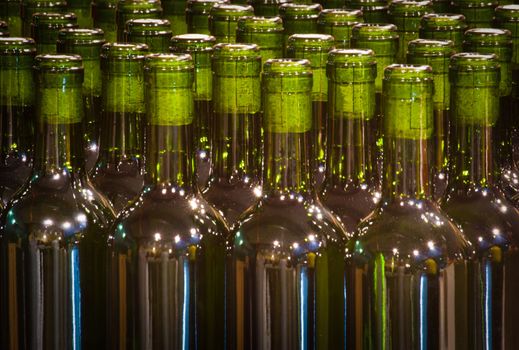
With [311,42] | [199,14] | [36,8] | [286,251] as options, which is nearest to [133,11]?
[199,14]

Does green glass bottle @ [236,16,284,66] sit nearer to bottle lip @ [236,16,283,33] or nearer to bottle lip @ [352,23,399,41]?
bottle lip @ [236,16,283,33]

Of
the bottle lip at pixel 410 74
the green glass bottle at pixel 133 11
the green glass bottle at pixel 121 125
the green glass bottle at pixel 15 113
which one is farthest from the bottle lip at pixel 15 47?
the bottle lip at pixel 410 74

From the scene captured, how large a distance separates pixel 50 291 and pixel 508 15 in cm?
79

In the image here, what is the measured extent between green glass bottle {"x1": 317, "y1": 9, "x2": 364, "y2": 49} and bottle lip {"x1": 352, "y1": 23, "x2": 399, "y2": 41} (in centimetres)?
10

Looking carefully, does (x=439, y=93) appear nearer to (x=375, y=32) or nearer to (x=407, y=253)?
(x=375, y=32)

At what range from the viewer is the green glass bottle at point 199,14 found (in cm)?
201

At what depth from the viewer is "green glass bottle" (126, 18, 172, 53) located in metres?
1.84

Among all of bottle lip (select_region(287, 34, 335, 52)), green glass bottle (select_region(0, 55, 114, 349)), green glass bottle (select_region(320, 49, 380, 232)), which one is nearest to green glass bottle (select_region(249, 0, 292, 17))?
bottle lip (select_region(287, 34, 335, 52))

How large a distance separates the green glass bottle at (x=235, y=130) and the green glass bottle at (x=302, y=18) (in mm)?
267

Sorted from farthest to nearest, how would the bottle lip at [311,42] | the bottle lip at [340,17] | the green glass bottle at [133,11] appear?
the green glass bottle at [133,11] < the bottle lip at [340,17] < the bottle lip at [311,42]

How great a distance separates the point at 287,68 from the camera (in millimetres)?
1525

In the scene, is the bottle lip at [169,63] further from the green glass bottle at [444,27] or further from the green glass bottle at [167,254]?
the green glass bottle at [444,27]

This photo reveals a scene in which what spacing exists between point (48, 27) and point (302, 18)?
39 cm

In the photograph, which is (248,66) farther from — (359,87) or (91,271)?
(91,271)
